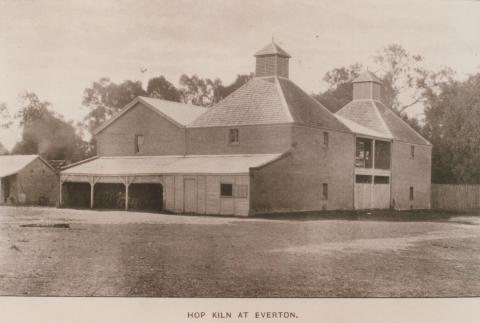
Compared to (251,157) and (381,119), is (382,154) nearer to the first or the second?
(381,119)

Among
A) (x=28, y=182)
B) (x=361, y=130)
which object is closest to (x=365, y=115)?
(x=361, y=130)

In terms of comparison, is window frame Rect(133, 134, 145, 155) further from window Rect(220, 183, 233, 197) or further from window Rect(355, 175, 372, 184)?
window Rect(355, 175, 372, 184)

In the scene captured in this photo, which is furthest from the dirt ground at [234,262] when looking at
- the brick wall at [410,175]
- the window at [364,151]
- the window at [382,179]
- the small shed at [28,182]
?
the small shed at [28,182]

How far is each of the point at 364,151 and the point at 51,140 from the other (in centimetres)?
1953

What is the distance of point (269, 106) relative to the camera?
31.6 metres

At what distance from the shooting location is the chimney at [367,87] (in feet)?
137

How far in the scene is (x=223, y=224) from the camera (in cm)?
2373

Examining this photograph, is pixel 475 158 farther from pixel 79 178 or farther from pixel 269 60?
pixel 79 178

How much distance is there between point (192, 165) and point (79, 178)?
6.91m

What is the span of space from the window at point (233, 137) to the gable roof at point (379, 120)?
413 inches

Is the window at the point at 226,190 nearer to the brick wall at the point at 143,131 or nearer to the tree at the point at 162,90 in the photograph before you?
the tree at the point at 162,90

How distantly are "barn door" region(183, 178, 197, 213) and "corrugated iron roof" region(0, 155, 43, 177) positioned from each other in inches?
487

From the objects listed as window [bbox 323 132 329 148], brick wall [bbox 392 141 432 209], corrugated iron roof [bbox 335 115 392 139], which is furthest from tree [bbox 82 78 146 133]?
brick wall [bbox 392 141 432 209]
